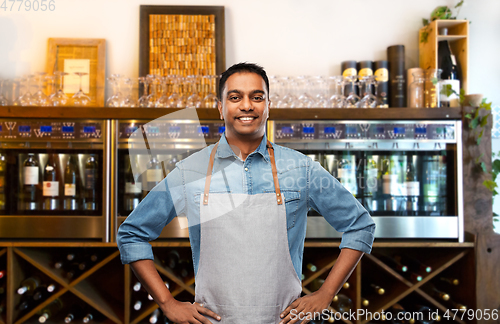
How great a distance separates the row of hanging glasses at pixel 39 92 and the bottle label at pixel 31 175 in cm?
35

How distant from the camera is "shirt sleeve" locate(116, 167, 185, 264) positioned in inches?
40.8

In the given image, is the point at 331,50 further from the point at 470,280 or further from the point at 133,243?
the point at 133,243

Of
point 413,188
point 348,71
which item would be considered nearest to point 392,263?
point 413,188

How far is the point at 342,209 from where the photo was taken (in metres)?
1.12

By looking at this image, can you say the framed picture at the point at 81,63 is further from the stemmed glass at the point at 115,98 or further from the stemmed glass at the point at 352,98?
the stemmed glass at the point at 352,98

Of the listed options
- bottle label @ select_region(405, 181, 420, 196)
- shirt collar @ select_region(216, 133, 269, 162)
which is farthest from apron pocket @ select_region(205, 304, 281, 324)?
bottle label @ select_region(405, 181, 420, 196)

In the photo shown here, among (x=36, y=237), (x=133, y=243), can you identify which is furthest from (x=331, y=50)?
(x=36, y=237)

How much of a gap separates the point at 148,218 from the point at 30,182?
4.24ft

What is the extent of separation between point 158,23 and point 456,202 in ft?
6.71

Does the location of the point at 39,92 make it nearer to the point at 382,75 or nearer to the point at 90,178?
the point at 90,178

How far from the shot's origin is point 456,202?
1.98m

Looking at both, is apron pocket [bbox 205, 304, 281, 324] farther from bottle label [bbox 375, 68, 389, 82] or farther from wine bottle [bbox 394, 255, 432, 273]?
bottle label [bbox 375, 68, 389, 82]

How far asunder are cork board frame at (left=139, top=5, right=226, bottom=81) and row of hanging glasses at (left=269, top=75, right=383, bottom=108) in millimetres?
417

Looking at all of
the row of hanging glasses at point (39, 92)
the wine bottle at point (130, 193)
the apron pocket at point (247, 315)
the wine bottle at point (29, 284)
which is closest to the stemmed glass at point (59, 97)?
the row of hanging glasses at point (39, 92)
